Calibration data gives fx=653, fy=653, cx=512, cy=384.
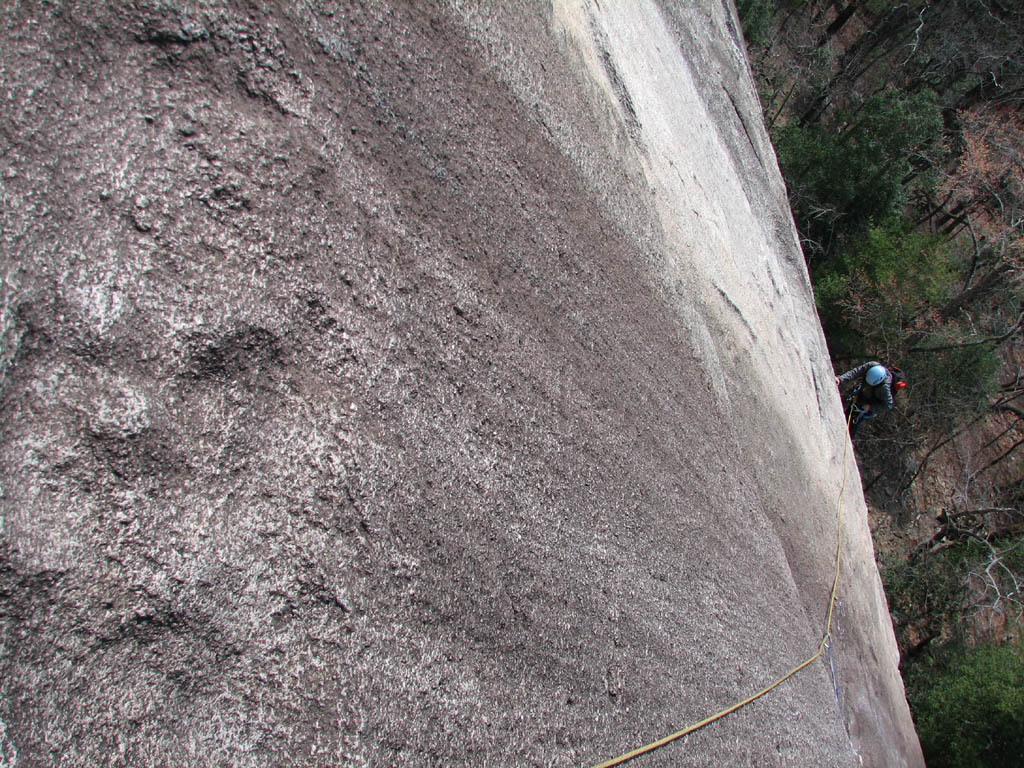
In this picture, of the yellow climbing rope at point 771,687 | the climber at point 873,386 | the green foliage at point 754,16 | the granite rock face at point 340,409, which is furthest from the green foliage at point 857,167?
the granite rock face at point 340,409

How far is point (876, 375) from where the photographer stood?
259 inches

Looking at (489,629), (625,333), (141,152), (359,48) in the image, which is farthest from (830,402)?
(141,152)

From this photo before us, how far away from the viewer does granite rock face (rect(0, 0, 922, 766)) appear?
996 millimetres

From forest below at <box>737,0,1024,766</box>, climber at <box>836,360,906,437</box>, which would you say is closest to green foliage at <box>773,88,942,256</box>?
forest below at <box>737,0,1024,766</box>

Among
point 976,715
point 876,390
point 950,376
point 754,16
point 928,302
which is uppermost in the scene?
point 754,16

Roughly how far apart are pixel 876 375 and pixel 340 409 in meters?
6.66

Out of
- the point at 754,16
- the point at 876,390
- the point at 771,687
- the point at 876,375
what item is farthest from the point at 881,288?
the point at 771,687

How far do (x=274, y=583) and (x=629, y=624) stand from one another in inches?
40.1

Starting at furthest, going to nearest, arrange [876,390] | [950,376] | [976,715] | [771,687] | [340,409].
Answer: [950,376]
[976,715]
[876,390]
[771,687]
[340,409]

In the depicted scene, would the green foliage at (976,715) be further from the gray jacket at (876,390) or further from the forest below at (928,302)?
the gray jacket at (876,390)

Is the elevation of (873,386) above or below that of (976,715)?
above

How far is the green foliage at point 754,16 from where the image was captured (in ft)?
43.0

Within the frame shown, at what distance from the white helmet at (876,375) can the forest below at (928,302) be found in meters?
3.95

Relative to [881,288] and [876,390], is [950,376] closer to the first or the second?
[881,288]
